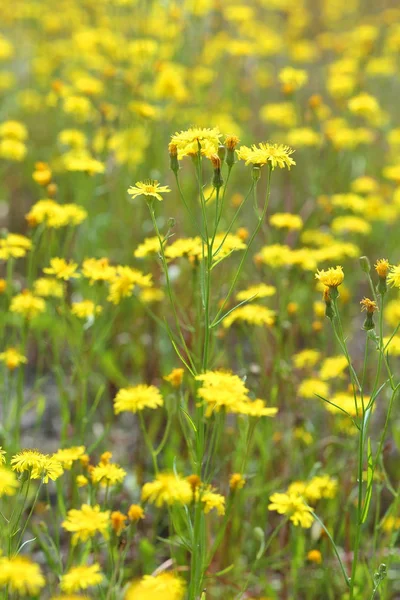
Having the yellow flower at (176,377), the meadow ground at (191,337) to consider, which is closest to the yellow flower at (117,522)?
the meadow ground at (191,337)

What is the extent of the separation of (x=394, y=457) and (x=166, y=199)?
1628 millimetres

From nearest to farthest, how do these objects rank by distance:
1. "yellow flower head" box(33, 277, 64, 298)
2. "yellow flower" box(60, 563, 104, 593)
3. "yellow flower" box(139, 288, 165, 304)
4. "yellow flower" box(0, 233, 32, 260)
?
"yellow flower" box(60, 563, 104, 593), "yellow flower" box(0, 233, 32, 260), "yellow flower head" box(33, 277, 64, 298), "yellow flower" box(139, 288, 165, 304)

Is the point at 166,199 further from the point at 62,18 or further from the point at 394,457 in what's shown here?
the point at 62,18

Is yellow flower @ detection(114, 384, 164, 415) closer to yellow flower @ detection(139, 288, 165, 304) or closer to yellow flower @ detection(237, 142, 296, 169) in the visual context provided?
yellow flower @ detection(237, 142, 296, 169)

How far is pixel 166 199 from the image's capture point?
145 inches

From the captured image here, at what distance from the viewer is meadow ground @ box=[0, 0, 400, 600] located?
1.56m

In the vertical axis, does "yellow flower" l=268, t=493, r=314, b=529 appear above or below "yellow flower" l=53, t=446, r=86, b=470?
below

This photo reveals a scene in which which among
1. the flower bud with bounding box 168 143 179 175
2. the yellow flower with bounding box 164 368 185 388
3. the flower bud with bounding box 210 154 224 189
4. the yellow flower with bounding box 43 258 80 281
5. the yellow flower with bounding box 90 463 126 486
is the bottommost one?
the yellow flower with bounding box 90 463 126 486

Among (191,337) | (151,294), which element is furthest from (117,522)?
(151,294)

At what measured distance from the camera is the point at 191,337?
2598 mm

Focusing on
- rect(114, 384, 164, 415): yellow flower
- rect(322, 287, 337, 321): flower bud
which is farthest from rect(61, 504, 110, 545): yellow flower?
rect(322, 287, 337, 321): flower bud

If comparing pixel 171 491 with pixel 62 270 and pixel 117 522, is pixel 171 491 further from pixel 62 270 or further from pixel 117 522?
pixel 62 270

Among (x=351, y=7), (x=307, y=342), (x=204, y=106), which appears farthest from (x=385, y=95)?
(x=307, y=342)

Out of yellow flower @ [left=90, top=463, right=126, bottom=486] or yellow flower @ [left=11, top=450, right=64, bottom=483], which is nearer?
yellow flower @ [left=11, top=450, right=64, bottom=483]
